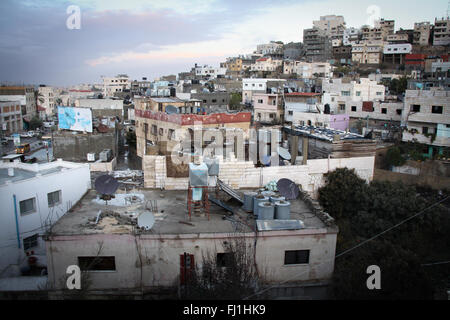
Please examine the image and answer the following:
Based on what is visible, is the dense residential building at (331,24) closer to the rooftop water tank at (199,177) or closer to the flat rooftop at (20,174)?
the flat rooftop at (20,174)

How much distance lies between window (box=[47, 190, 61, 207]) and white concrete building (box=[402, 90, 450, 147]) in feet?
67.9

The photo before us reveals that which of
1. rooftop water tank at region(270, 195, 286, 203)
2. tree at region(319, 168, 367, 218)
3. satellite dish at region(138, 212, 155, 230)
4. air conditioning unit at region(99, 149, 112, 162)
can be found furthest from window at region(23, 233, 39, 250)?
air conditioning unit at region(99, 149, 112, 162)

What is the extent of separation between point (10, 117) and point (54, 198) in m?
41.5

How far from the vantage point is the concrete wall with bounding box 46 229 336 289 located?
8.36m

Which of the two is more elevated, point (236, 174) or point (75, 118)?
point (75, 118)

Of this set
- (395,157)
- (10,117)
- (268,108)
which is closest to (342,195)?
(395,157)

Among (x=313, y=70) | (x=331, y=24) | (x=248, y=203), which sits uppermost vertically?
(x=331, y=24)

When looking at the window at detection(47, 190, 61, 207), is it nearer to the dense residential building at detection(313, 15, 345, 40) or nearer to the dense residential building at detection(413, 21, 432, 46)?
the dense residential building at detection(413, 21, 432, 46)

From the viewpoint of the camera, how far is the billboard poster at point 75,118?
2530 centimetres

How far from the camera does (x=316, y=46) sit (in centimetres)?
7812

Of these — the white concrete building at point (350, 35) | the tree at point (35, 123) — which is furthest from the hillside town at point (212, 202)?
the white concrete building at point (350, 35)

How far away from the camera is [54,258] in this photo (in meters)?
8.34

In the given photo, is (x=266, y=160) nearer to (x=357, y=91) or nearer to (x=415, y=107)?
→ (x=415, y=107)

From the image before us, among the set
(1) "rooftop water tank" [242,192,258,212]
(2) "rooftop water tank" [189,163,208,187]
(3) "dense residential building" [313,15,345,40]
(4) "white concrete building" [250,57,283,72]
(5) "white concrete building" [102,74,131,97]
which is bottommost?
(1) "rooftop water tank" [242,192,258,212]
